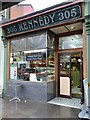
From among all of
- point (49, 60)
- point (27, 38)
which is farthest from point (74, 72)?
point (27, 38)

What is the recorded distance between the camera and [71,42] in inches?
286

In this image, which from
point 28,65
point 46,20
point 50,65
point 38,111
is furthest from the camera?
point 28,65

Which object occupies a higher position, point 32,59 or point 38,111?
point 32,59

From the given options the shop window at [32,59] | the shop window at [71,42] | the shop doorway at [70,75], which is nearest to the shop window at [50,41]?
the shop window at [32,59]

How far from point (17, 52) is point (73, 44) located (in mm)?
2831

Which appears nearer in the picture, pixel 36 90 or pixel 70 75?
pixel 36 90

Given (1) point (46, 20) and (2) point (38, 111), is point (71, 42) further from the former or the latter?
(2) point (38, 111)

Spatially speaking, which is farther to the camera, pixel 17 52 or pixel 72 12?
pixel 17 52

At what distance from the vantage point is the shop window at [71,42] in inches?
276

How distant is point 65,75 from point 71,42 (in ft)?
5.23

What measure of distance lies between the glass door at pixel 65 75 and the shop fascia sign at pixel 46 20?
1943 mm

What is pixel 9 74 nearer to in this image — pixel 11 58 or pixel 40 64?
pixel 11 58

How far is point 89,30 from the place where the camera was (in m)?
5.16

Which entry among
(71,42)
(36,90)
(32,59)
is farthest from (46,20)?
(36,90)
